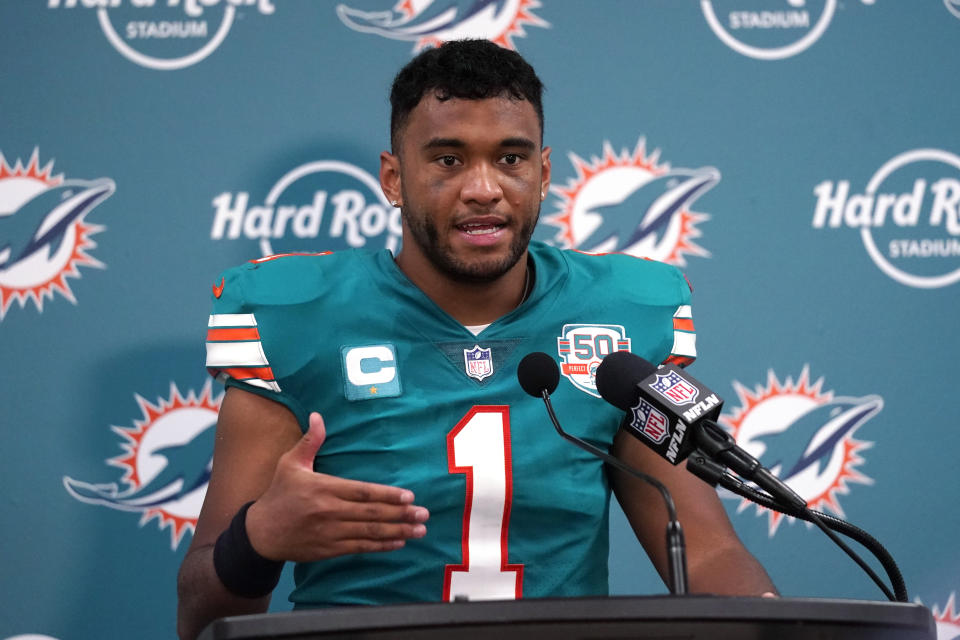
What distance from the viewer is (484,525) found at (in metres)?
1.64

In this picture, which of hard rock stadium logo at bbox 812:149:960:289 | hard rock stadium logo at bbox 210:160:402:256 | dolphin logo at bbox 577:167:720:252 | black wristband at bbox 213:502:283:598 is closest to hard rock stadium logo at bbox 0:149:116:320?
hard rock stadium logo at bbox 210:160:402:256

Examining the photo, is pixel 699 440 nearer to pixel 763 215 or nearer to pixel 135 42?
pixel 763 215

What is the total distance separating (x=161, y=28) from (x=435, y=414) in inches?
47.0

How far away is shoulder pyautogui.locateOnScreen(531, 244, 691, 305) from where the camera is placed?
185 cm

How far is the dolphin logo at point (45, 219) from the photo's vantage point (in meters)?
2.27

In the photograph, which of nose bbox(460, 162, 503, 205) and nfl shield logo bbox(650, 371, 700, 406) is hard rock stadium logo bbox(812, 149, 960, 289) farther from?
nfl shield logo bbox(650, 371, 700, 406)

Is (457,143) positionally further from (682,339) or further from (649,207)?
(649,207)

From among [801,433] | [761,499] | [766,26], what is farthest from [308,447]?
[766,26]

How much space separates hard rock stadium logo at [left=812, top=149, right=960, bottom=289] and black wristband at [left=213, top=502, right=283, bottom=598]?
156 cm

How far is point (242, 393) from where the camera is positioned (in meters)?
1.67

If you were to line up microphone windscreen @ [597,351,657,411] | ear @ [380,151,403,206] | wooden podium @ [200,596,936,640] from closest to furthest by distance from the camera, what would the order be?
wooden podium @ [200,596,936,640] → microphone windscreen @ [597,351,657,411] → ear @ [380,151,403,206]

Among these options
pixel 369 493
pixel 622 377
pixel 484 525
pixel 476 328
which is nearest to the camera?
pixel 369 493

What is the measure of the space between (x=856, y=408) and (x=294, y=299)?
4.25 ft

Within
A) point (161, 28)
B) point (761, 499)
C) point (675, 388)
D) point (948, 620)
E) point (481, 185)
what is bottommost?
point (948, 620)
